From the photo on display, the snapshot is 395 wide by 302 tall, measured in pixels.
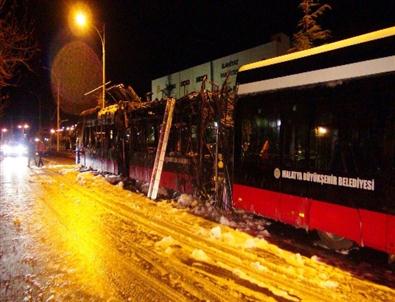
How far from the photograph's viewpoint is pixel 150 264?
609cm

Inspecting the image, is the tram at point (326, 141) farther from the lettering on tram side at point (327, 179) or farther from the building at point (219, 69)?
the building at point (219, 69)

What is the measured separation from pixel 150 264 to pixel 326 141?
11.8ft

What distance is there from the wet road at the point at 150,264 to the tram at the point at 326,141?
0.83 metres

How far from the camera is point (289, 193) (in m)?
7.51

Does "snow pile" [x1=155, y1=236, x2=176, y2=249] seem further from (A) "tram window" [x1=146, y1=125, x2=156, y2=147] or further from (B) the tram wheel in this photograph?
(A) "tram window" [x1=146, y1=125, x2=156, y2=147]

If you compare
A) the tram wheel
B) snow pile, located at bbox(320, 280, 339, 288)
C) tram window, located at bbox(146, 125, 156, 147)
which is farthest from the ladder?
snow pile, located at bbox(320, 280, 339, 288)

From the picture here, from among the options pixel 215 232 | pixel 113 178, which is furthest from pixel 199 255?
pixel 113 178

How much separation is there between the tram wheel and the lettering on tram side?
3.30ft

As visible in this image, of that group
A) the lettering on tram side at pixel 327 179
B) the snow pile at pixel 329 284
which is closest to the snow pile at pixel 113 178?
the lettering on tram side at pixel 327 179

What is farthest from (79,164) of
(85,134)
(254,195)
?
(254,195)

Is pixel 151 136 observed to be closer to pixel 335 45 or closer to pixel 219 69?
pixel 335 45

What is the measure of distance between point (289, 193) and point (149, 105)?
8.08m

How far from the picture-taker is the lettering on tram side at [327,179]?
6.12 metres

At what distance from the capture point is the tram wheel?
22.8ft
